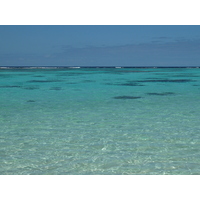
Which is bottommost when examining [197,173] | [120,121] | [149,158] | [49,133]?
[197,173]

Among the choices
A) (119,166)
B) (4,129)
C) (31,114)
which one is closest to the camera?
(119,166)

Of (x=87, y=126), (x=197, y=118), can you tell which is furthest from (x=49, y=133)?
(x=197, y=118)

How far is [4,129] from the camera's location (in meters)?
8.27

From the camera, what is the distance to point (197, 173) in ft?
16.7

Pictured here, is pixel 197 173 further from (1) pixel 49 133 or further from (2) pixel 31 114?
(2) pixel 31 114

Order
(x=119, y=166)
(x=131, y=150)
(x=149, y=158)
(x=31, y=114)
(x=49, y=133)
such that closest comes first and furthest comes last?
(x=119, y=166), (x=149, y=158), (x=131, y=150), (x=49, y=133), (x=31, y=114)

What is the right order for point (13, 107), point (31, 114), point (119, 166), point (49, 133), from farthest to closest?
point (13, 107)
point (31, 114)
point (49, 133)
point (119, 166)

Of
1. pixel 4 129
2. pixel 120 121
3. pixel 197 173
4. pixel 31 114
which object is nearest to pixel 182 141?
pixel 197 173

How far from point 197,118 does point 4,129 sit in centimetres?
588

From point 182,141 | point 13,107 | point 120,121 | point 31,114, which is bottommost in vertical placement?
point 182,141

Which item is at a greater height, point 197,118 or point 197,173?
point 197,118

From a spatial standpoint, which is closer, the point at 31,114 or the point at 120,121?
the point at 120,121
